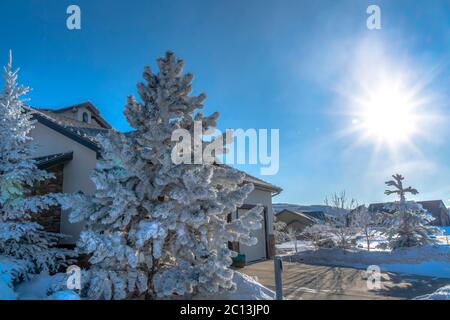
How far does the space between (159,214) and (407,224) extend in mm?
13920

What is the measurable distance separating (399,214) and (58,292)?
15398 mm

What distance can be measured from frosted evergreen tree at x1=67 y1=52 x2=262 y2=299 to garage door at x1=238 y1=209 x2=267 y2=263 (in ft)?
21.2

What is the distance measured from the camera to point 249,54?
900cm

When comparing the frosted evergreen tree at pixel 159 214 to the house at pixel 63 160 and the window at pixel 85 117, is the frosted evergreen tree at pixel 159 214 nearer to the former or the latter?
the house at pixel 63 160

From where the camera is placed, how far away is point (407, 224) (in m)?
14.3

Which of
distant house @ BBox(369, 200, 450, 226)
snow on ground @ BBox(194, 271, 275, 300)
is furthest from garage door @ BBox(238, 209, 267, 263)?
distant house @ BBox(369, 200, 450, 226)

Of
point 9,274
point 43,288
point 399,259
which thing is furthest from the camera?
point 399,259

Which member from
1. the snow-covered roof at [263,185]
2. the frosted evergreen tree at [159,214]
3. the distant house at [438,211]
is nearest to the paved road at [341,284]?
the frosted evergreen tree at [159,214]

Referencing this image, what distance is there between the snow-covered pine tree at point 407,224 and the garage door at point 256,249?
661cm

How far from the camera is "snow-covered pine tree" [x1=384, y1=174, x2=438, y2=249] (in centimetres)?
1398

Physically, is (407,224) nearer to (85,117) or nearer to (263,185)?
(263,185)

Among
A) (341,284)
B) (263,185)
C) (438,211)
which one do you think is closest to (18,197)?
(341,284)
